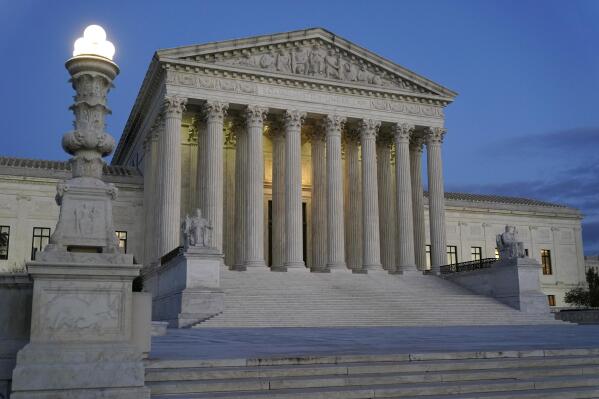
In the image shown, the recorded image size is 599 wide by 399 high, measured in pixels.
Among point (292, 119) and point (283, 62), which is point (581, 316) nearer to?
point (292, 119)

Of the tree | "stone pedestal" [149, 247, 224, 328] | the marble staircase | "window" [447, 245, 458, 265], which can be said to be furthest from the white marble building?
the tree

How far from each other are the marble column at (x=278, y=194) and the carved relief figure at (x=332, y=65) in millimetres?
4863

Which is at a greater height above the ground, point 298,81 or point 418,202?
point 298,81

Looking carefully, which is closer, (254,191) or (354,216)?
(254,191)

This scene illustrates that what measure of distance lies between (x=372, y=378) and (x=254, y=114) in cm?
3240

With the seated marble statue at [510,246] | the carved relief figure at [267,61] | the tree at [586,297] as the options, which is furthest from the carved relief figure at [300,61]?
the tree at [586,297]

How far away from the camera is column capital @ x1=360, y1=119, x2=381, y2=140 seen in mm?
43781

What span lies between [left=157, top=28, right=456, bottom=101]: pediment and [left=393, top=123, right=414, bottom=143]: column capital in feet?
8.32

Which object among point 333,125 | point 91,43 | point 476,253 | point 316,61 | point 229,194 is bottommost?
point 91,43

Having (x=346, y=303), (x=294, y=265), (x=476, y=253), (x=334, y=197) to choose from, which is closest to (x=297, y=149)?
(x=334, y=197)

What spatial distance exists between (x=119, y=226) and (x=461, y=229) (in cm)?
3160

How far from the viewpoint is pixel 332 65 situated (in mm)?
43719

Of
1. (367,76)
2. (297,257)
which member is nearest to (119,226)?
(297,257)

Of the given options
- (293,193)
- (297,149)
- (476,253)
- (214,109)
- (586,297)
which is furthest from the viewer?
(476,253)
